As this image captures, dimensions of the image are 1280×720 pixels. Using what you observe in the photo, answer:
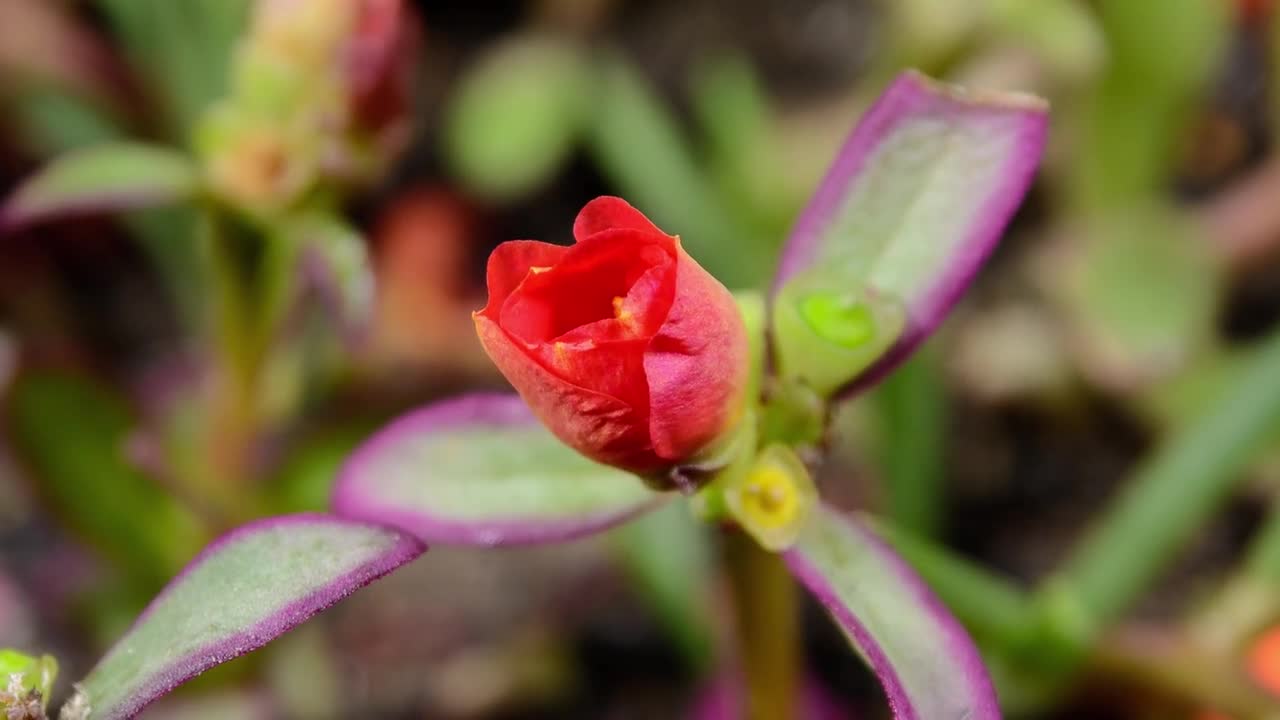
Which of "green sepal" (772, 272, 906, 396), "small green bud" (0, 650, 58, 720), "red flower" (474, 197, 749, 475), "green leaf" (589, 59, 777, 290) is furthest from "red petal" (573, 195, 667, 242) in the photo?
"green leaf" (589, 59, 777, 290)

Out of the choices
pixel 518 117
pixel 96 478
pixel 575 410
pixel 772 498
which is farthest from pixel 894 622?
pixel 518 117

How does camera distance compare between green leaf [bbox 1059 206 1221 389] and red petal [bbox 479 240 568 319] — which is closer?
red petal [bbox 479 240 568 319]

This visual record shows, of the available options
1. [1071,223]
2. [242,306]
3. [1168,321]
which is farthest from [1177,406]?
[242,306]

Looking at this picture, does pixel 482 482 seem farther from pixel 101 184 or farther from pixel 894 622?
pixel 101 184

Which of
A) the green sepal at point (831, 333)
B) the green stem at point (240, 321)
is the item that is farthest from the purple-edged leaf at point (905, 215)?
the green stem at point (240, 321)

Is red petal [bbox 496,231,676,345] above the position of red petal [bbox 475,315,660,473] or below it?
above

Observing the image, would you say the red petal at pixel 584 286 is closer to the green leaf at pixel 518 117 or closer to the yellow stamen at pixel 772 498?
the yellow stamen at pixel 772 498

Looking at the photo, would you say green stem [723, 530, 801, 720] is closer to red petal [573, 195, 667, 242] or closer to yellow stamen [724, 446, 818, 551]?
yellow stamen [724, 446, 818, 551]
